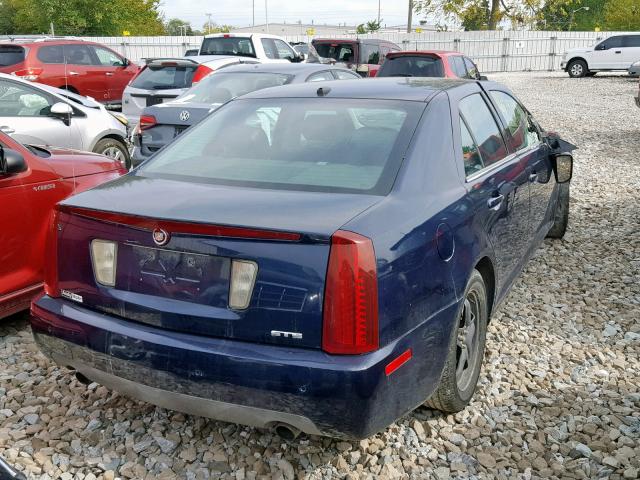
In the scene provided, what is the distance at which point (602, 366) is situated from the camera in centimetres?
392

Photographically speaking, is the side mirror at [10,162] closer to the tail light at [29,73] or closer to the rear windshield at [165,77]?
the rear windshield at [165,77]

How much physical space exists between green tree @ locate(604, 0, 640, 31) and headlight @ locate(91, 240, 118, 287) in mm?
53542

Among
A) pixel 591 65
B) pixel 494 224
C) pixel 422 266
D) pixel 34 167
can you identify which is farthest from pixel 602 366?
pixel 591 65

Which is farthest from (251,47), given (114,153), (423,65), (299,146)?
(299,146)

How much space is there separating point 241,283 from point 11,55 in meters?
13.9

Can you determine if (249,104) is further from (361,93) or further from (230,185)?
(230,185)

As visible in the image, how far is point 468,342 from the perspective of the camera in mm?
3363

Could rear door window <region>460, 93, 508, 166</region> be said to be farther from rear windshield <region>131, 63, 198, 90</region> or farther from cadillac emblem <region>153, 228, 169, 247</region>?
rear windshield <region>131, 63, 198, 90</region>

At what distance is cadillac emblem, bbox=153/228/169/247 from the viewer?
2.56 m

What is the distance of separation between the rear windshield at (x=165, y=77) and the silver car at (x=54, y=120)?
2.24m

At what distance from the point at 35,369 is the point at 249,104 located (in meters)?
1.92

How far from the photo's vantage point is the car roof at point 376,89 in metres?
3.52

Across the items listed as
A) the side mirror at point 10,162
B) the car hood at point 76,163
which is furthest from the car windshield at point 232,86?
the side mirror at point 10,162

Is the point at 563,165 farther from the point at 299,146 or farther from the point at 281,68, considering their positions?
the point at 281,68
